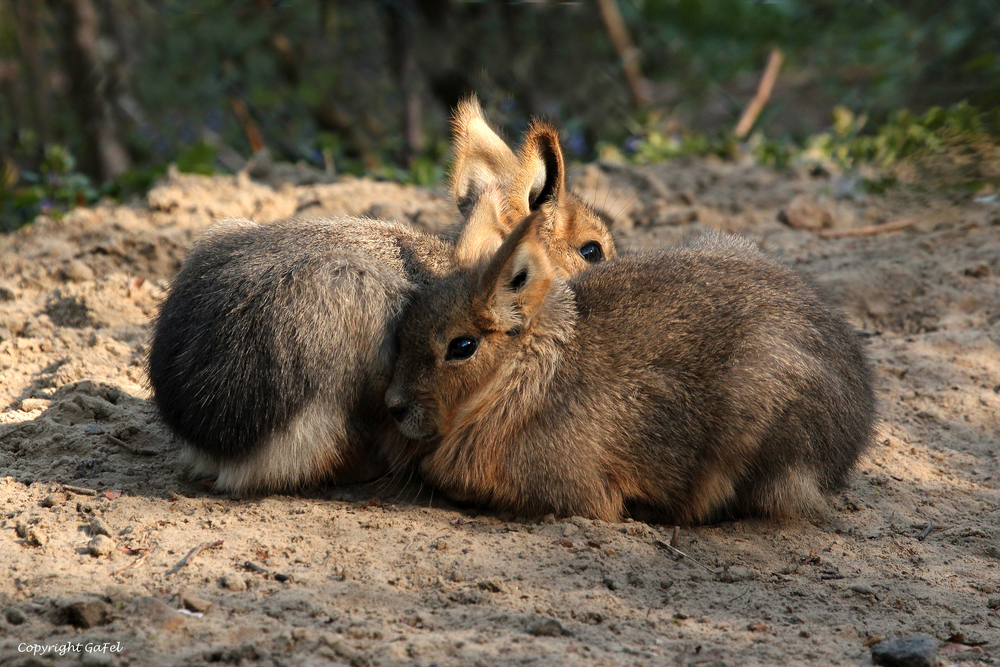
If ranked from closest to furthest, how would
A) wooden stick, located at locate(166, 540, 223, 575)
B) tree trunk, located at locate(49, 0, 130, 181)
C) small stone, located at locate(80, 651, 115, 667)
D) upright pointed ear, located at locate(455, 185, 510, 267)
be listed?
small stone, located at locate(80, 651, 115, 667) < wooden stick, located at locate(166, 540, 223, 575) < upright pointed ear, located at locate(455, 185, 510, 267) < tree trunk, located at locate(49, 0, 130, 181)

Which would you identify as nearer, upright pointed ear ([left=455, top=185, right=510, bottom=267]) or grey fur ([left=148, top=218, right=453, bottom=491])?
grey fur ([left=148, top=218, right=453, bottom=491])

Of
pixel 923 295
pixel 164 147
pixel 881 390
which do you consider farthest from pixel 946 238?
pixel 164 147

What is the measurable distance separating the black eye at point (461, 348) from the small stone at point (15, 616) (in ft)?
6.16

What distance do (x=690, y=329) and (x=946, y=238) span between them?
3138 millimetres

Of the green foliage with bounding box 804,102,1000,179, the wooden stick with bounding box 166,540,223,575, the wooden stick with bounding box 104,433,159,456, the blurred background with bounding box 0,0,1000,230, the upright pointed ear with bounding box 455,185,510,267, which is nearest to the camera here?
the green foliage with bounding box 804,102,1000,179

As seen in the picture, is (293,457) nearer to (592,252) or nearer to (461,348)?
(461,348)

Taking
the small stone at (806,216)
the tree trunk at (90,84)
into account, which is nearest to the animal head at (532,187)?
the small stone at (806,216)

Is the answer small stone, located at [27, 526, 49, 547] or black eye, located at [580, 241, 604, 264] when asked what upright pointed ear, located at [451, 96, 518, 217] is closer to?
black eye, located at [580, 241, 604, 264]

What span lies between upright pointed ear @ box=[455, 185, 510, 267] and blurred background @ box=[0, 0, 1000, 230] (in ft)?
8.63

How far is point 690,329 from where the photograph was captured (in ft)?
13.2

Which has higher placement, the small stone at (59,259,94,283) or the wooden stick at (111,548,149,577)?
the small stone at (59,259,94,283)

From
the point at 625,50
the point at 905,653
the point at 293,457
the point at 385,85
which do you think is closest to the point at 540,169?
the point at 293,457

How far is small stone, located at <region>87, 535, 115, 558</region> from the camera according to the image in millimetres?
3346

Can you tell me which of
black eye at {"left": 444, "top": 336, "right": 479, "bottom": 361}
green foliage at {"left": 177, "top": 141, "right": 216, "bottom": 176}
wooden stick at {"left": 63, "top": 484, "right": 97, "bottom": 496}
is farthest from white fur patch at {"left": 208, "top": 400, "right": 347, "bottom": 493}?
green foliage at {"left": 177, "top": 141, "right": 216, "bottom": 176}
